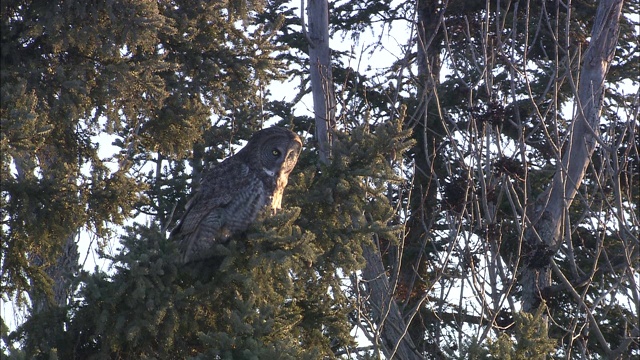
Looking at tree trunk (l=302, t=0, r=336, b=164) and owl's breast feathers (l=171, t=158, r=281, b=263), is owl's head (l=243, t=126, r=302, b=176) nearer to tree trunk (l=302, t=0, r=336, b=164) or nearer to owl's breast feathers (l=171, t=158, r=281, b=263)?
owl's breast feathers (l=171, t=158, r=281, b=263)

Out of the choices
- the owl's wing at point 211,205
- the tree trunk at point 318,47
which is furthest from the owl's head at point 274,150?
the tree trunk at point 318,47

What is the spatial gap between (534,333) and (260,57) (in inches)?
136

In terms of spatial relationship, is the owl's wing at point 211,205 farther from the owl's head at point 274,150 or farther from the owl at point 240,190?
the owl's head at point 274,150

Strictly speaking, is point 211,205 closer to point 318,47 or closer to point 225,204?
point 225,204

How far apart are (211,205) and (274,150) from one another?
2.24 ft

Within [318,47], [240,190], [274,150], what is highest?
[318,47]

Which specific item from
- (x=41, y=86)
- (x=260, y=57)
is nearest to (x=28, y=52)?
(x=41, y=86)

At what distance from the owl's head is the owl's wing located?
150mm

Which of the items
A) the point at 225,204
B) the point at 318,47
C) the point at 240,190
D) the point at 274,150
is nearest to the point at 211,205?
the point at 225,204

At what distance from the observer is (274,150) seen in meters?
7.09

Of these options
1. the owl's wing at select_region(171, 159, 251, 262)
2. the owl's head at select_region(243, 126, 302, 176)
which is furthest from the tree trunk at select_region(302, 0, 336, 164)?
the owl's wing at select_region(171, 159, 251, 262)

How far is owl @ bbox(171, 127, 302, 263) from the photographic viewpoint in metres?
6.84

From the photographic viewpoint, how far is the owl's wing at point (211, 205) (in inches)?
267

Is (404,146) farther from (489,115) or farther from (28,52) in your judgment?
(28,52)
